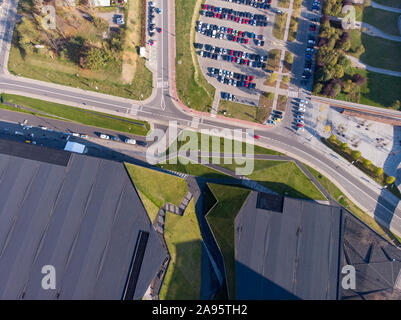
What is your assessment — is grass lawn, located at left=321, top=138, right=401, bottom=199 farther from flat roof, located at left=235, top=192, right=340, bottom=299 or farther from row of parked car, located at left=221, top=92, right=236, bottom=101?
row of parked car, located at left=221, top=92, right=236, bottom=101

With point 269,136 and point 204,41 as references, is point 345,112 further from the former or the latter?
point 204,41

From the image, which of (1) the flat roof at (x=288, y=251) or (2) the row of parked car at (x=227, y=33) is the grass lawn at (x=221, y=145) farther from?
(2) the row of parked car at (x=227, y=33)

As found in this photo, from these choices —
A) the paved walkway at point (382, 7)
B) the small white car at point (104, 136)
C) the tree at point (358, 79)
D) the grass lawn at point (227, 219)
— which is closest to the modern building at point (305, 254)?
the grass lawn at point (227, 219)

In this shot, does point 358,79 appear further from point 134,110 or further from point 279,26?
point 134,110

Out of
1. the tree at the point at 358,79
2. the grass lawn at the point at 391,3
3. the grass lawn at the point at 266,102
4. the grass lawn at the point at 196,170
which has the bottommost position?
the grass lawn at the point at 196,170

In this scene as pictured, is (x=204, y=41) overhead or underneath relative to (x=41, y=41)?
overhead

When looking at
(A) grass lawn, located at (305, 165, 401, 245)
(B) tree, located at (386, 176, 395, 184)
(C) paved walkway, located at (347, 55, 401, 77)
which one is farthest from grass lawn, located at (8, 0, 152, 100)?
(B) tree, located at (386, 176, 395, 184)

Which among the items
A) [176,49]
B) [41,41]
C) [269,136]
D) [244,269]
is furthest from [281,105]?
[41,41]
